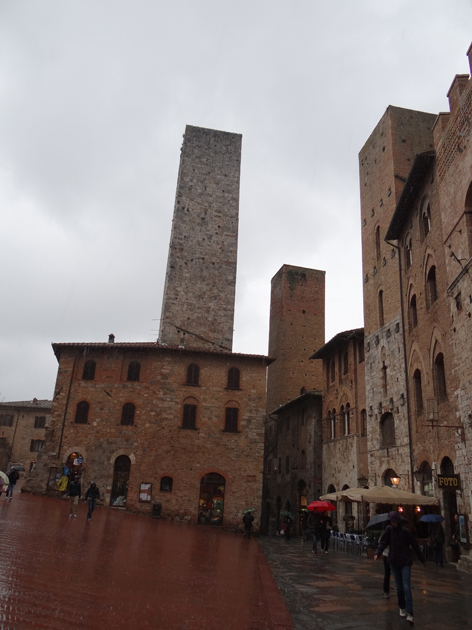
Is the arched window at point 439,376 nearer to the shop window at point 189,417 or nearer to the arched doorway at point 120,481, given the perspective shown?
the shop window at point 189,417

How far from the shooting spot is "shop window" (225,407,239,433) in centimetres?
2483

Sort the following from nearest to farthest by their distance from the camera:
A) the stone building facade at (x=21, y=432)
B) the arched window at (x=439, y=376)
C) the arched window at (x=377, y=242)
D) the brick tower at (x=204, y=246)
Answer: the arched window at (x=439, y=376) < the arched window at (x=377, y=242) < the brick tower at (x=204, y=246) < the stone building facade at (x=21, y=432)

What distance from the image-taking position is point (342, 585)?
345 inches

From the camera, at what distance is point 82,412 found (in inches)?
974

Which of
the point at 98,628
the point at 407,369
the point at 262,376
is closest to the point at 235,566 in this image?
the point at 98,628

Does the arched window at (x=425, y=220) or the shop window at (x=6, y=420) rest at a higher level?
the arched window at (x=425, y=220)

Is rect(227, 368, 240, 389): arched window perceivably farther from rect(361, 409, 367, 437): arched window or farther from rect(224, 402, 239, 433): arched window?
rect(361, 409, 367, 437): arched window

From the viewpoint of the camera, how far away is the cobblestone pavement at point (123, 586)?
493 centimetres

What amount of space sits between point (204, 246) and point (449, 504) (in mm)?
22166

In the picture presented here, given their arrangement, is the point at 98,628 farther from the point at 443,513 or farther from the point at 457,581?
the point at 443,513

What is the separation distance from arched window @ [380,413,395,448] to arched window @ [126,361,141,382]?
12553 mm

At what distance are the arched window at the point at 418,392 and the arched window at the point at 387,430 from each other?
2325mm

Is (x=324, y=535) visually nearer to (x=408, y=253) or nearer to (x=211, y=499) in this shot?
(x=211, y=499)

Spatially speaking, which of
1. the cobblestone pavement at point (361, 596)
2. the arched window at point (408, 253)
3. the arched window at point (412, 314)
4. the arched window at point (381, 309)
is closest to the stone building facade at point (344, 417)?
the arched window at point (381, 309)
